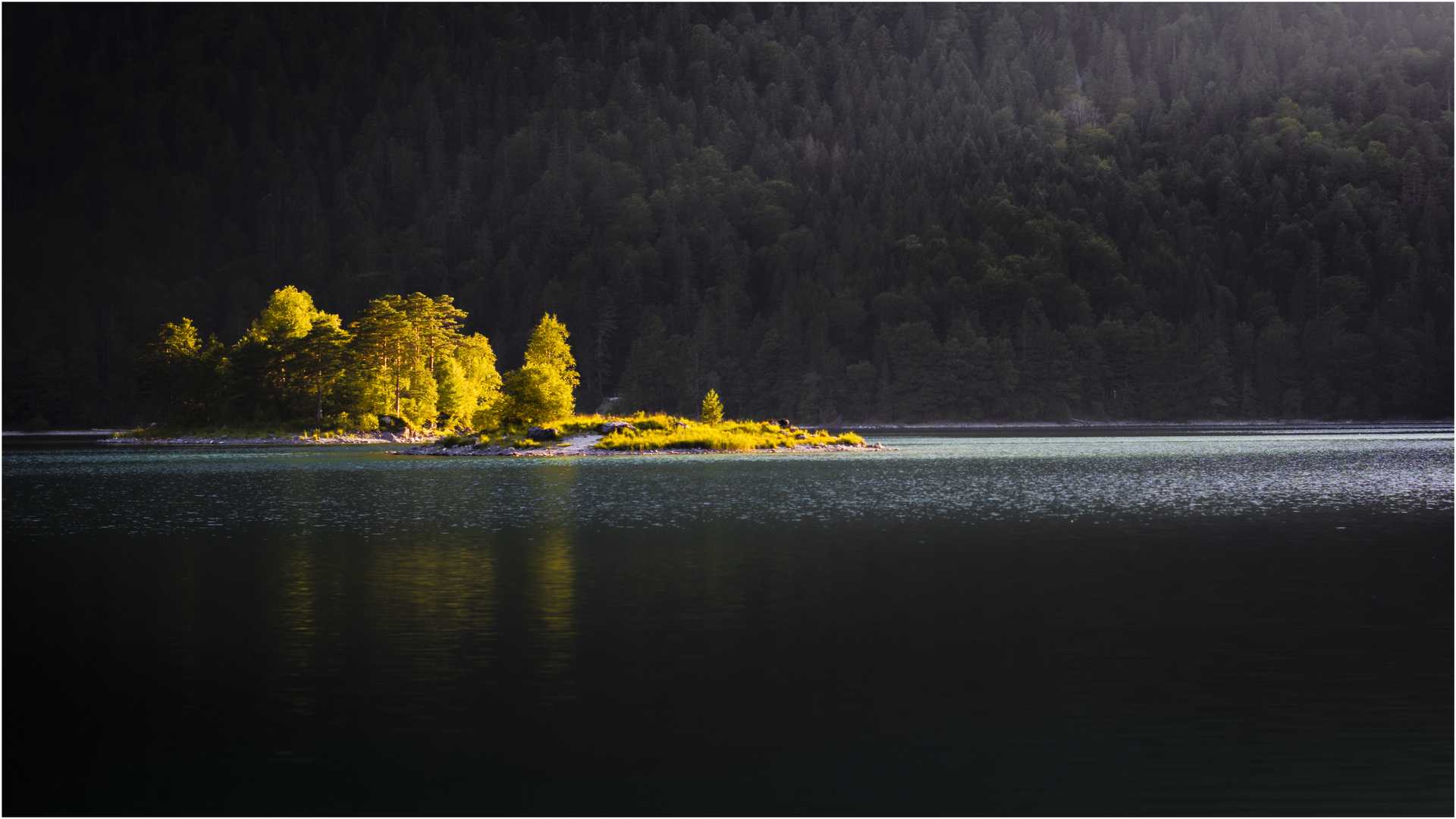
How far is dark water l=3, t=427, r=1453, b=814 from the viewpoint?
503 inches

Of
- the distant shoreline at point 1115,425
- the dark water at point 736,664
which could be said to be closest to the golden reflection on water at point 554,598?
the dark water at point 736,664

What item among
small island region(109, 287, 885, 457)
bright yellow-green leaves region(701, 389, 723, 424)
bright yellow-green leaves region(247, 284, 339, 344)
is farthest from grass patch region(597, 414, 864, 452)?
bright yellow-green leaves region(247, 284, 339, 344)

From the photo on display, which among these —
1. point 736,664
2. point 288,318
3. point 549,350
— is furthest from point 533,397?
point 736,664

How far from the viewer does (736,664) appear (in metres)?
17.8

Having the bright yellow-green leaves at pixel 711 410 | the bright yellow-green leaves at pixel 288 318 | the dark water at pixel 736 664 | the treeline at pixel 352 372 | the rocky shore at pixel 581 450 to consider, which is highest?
the bright yellow-green leaves at pixel 288 318

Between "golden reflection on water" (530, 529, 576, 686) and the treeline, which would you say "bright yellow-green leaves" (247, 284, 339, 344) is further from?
"golden reflection on water" (530, 529, 576, 686)

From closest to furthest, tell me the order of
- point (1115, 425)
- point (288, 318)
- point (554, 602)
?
A: point (554, 602)
point (288, 318)
point (1115, 425)

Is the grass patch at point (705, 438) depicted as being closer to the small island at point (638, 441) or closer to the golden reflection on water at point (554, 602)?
the small island at point (638, 441)

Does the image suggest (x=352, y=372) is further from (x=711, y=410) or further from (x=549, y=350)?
(x=711, y=410)

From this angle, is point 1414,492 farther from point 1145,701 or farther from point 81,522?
point 81,522

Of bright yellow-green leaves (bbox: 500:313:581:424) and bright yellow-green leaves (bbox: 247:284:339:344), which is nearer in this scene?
bright yellow-green leaves (bbox: 500:313:581:424)

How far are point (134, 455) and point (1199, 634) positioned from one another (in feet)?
294

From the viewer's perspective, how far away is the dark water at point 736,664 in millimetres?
12781

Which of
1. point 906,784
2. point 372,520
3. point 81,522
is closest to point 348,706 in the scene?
point 906,784
